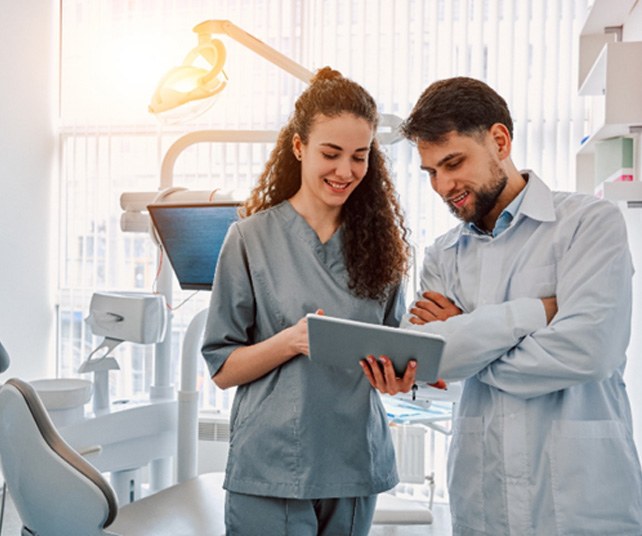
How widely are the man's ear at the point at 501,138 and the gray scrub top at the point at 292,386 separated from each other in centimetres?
39

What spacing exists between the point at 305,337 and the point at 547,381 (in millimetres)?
429

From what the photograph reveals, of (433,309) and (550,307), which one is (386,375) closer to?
(433,309)

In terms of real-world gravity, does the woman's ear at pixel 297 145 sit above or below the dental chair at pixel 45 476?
above

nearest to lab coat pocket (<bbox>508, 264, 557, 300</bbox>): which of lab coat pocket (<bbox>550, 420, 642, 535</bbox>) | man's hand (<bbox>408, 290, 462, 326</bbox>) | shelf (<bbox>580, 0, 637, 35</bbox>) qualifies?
man's hand (<bbox>408, 290, 462, 326</bbox>)

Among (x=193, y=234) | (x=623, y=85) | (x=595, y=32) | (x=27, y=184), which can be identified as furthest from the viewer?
(x=27, y=184)

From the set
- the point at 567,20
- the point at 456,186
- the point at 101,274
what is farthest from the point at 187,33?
the point at 456,186

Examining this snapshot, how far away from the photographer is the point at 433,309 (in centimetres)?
128

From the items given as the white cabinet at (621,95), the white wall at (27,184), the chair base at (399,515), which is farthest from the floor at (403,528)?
the white cabinet at (621,95)

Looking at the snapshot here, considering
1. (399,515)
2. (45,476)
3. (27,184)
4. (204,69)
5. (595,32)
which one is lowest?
(399,515)

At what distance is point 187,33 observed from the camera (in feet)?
12.0

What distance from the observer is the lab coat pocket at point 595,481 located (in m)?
1.08

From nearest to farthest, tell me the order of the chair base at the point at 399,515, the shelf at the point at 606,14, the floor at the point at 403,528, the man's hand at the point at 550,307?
the man's hand at the point at 550,307
the shelf at the point at 606,14
the chair base at the point at 399,515
the floor at the point at 403,528

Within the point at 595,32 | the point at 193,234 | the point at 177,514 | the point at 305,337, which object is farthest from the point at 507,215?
the point at 595,32

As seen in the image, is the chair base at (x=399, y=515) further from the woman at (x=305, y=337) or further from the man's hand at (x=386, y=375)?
the man's hand at (x=386, y=375)
